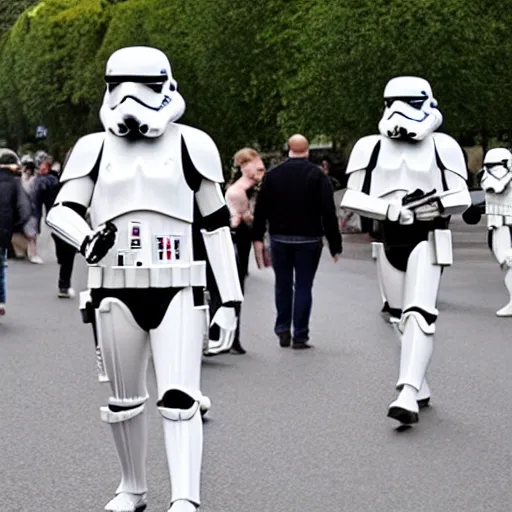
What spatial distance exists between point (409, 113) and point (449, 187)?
1.73 feet

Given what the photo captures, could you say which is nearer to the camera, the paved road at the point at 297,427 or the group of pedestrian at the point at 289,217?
the paved road at the point at 297,427

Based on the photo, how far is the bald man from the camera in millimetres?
13602

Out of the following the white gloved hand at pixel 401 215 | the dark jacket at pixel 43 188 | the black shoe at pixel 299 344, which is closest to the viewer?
the white gloved hand at pixel 401 215

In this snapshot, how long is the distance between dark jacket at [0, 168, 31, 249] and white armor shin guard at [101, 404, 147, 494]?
10.0 meters

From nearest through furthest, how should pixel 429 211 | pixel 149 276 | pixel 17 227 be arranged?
1. pixel 149 276
2. pixel 429 211
3. pixel 17 227

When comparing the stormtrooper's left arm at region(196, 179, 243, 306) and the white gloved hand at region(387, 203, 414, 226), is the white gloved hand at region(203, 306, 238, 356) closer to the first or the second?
the white gloved hand at region(387, 203, 414, 226)

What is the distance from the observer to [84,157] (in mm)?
6891

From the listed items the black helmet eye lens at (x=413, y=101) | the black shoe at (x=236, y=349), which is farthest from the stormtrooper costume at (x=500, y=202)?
the black helmet eye lens at (x=413, y=101)

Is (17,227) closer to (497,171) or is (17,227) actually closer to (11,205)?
(11,205)

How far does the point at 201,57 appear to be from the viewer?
146 ft

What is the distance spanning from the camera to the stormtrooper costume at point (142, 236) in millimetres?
6633

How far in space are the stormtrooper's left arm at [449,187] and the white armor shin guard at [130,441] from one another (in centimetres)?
327

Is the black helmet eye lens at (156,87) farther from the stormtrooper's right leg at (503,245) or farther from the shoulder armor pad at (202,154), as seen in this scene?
the stormtrooper's right leg at (503,245)

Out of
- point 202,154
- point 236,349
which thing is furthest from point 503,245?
point 202,154
